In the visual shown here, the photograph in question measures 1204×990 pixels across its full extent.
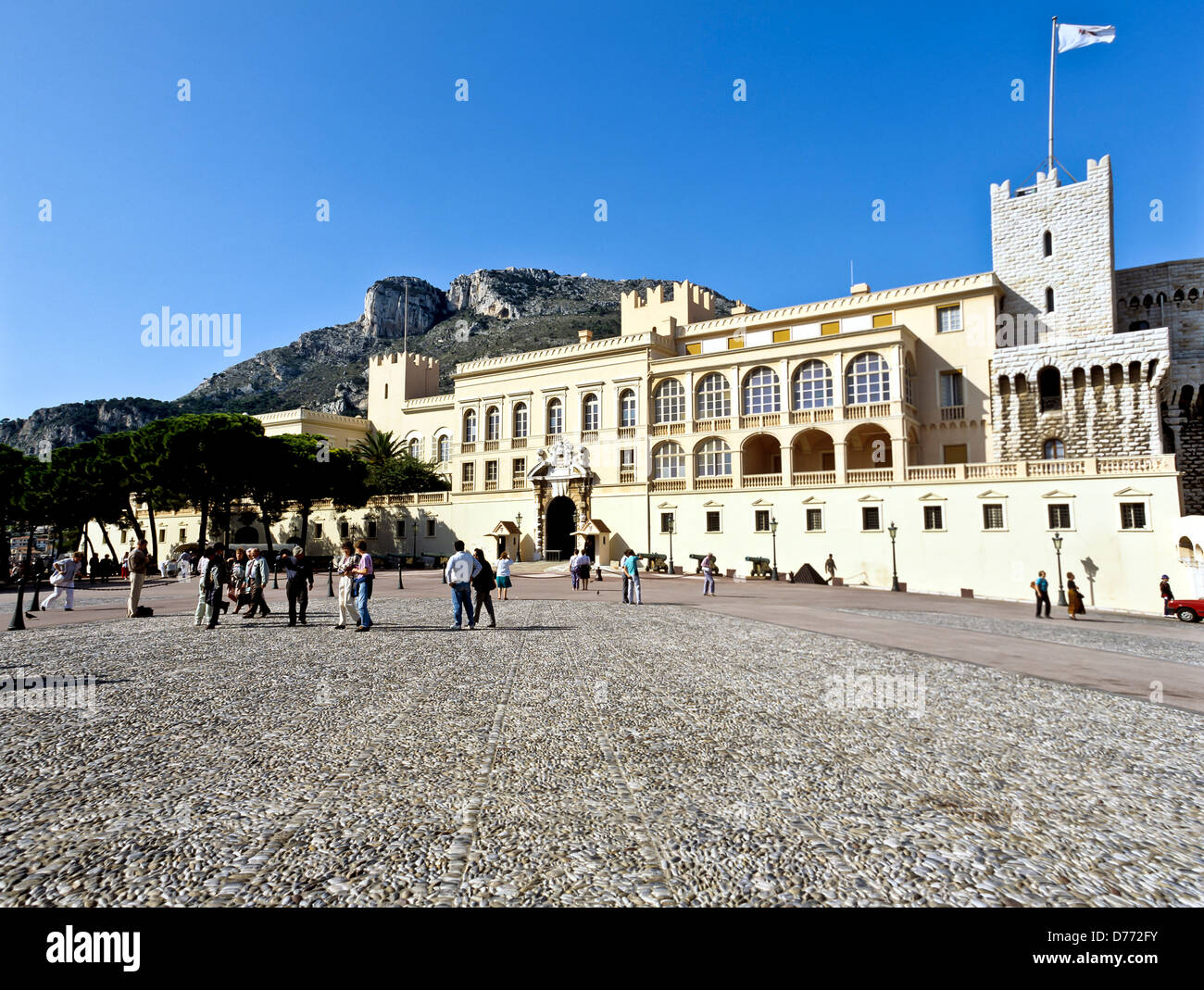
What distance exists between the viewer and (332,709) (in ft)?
25.8

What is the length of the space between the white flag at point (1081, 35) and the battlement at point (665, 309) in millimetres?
23567

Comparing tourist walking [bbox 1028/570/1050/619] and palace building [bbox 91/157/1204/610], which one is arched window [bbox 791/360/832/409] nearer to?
palace building [bbox 91/157/1204/610]

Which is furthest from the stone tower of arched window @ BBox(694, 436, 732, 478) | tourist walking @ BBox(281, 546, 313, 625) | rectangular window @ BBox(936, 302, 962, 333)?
tourist walking @ BBox(281, 546, 313, 625)

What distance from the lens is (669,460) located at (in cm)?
4456

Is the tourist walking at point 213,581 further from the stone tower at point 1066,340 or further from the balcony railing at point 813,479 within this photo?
the stone tower at point 1066,340

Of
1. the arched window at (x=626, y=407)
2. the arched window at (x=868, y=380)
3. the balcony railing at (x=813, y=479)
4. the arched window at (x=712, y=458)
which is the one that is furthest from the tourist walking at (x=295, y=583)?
the arched window at (x=626, y=407)

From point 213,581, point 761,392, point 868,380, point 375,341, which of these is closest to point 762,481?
point 761,392

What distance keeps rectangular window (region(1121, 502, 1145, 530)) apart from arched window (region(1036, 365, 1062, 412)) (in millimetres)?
8549

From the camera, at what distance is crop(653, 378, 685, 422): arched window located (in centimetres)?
4481

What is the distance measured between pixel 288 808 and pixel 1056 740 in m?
6.92

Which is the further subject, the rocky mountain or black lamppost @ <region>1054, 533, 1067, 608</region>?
the rocky mountain

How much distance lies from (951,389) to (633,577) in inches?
1075
